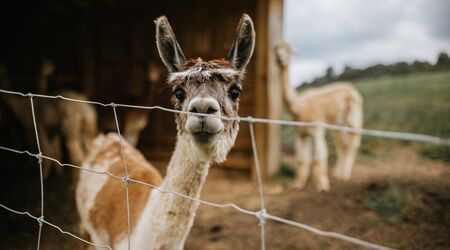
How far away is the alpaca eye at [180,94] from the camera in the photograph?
195 cm

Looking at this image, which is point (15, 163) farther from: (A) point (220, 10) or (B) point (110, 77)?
(A) point (220, 10)

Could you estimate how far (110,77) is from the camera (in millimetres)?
7648

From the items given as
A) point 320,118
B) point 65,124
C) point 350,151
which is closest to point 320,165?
point 320,118

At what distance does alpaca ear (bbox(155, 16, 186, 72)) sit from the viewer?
191 centimetres

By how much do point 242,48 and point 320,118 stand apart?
3.78 metres

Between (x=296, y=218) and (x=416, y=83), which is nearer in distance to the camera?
(x=296, y=218)

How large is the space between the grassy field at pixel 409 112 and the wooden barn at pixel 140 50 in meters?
3.13

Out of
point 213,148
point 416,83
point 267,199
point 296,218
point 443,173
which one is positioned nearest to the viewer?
point 213,148

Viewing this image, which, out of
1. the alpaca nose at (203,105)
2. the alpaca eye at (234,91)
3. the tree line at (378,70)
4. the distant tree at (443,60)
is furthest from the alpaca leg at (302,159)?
the tree line at (378,70)

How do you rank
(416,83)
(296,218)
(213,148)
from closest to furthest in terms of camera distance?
(213,148), (296,218), (416,83)

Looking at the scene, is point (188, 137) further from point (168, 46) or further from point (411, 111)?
point (411, 111)

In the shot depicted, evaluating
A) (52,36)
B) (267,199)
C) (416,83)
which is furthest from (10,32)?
(416,83)

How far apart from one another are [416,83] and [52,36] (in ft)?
40.6

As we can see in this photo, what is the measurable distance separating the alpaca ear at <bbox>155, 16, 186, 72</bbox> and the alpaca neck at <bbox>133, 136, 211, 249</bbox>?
0.48 m
